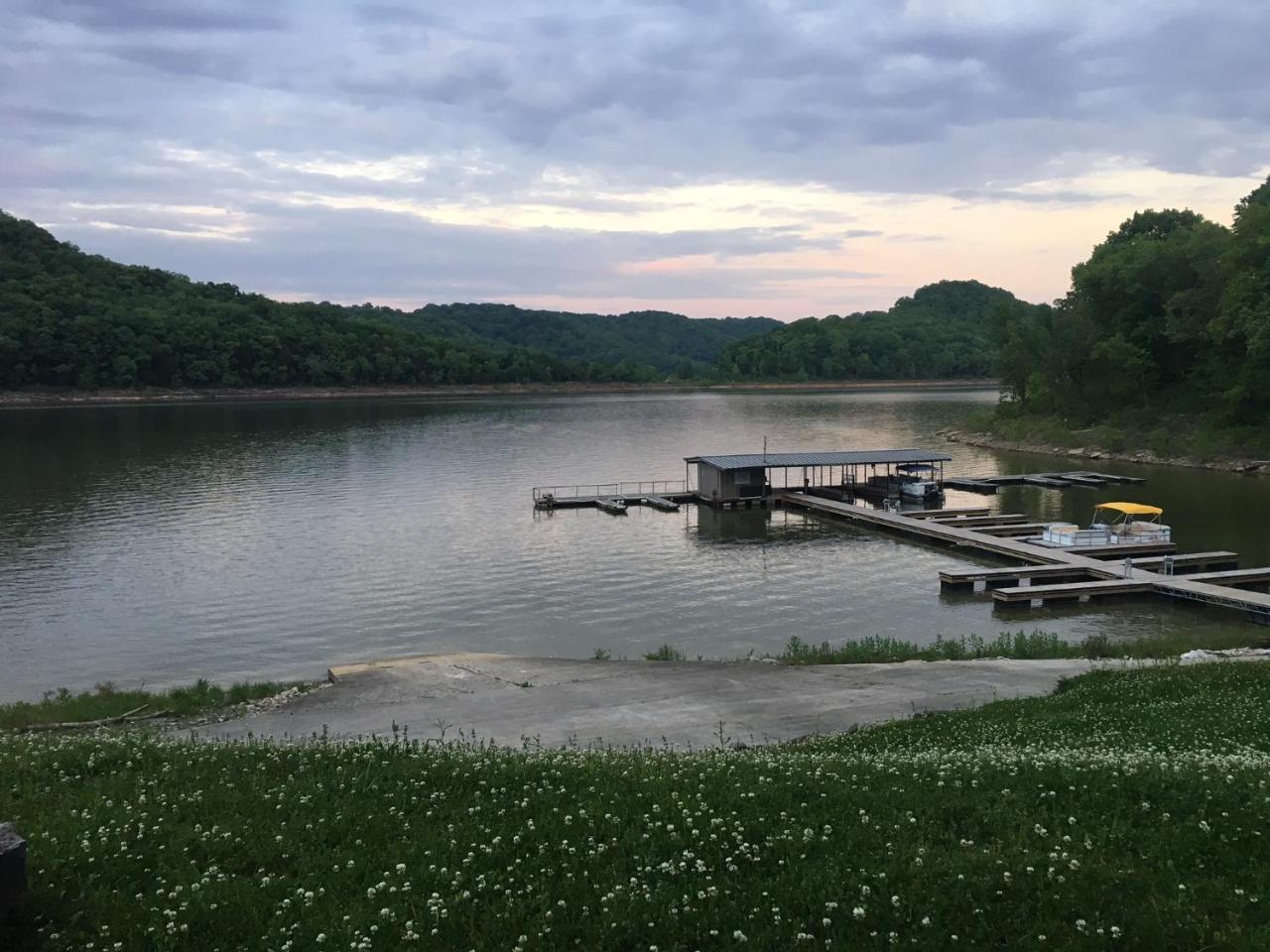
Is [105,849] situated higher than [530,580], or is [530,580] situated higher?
[105,849]

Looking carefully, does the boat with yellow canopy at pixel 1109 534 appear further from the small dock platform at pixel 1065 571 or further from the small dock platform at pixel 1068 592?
the small dock platform at pixel 1068 592

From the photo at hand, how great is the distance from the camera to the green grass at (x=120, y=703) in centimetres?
2278

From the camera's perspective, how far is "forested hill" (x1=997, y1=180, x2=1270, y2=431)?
281ft

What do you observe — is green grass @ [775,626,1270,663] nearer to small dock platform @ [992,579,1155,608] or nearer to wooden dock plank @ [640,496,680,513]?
small dock platform @ [992,579,1155,608]

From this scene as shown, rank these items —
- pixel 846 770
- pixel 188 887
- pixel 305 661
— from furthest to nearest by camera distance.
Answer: pixel 305 661 < pixel 846 770 < pixel 188 887

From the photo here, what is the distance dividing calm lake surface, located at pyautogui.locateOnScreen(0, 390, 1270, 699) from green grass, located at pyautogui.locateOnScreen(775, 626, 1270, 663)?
126 inches

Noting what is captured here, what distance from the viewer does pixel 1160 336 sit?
103 metres

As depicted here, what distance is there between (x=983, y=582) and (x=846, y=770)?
33361 millimetres

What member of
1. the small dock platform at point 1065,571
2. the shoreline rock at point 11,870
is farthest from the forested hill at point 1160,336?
the shoreline rock at point 11,870

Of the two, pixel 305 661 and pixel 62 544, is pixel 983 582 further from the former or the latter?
pixel 62 544

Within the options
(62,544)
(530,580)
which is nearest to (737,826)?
(530,580)

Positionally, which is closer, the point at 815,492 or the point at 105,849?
the point at 105,849

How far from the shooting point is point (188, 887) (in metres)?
9.55

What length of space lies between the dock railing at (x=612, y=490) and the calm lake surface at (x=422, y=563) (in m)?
2.24
